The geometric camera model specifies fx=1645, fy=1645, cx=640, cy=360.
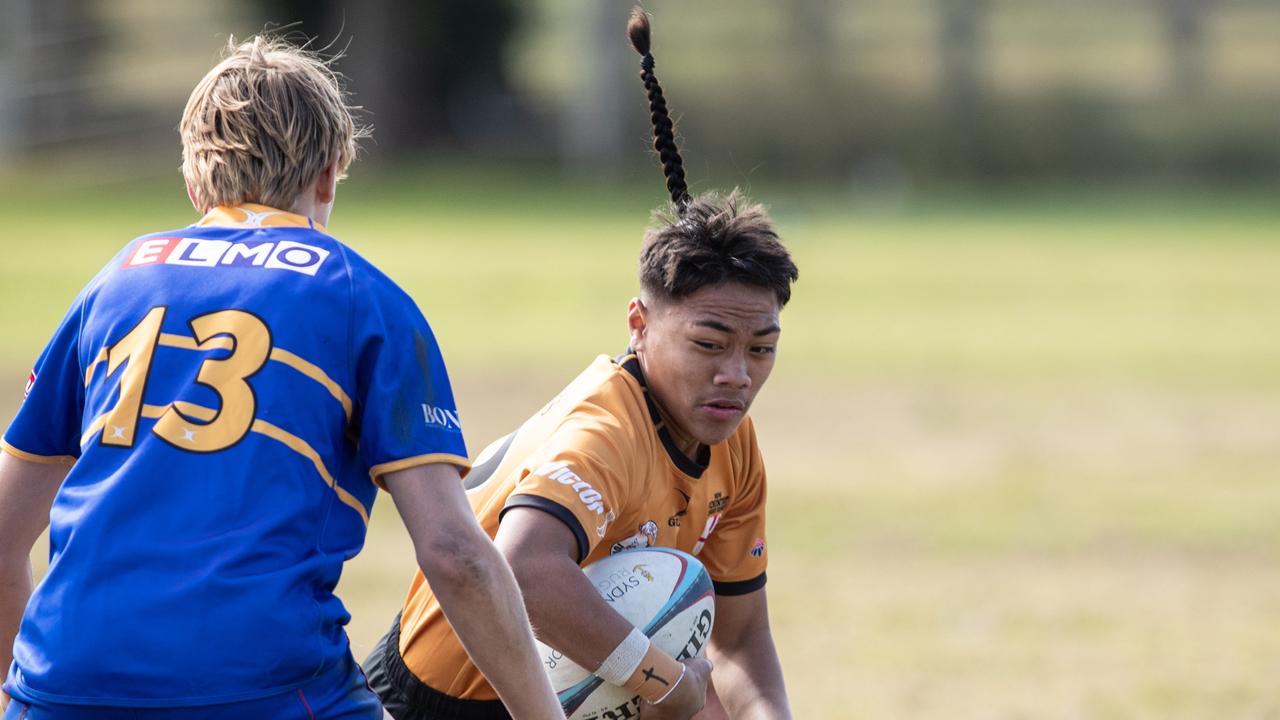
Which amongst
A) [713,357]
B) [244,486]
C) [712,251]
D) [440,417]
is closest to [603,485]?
[713,357]

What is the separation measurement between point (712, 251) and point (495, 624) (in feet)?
5.29

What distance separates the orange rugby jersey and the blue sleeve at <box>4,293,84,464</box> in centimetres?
102

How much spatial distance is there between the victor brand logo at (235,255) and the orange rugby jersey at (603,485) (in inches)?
38.0

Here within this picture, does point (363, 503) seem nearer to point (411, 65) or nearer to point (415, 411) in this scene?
point (415, 411)

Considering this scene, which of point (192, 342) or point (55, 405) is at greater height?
point (192, 342)

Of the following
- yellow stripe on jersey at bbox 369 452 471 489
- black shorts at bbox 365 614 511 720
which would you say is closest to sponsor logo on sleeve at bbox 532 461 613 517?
black shorts at bbox 365 614 511 720

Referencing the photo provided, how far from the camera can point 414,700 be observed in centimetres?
414

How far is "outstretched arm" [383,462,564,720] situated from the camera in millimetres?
2865

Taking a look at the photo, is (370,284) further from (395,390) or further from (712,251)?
(712,251)

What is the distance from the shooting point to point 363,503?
309cm

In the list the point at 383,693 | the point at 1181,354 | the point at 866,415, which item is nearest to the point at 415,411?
the point at 383,693

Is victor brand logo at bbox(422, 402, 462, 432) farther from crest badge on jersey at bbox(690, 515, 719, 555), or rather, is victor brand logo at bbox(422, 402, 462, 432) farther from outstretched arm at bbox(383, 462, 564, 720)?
crest badge on jersey at bbox(690, 515, 719, 555)

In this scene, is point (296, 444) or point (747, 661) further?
point (747, 661)

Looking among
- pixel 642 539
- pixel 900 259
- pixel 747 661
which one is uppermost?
pixel 642 539
